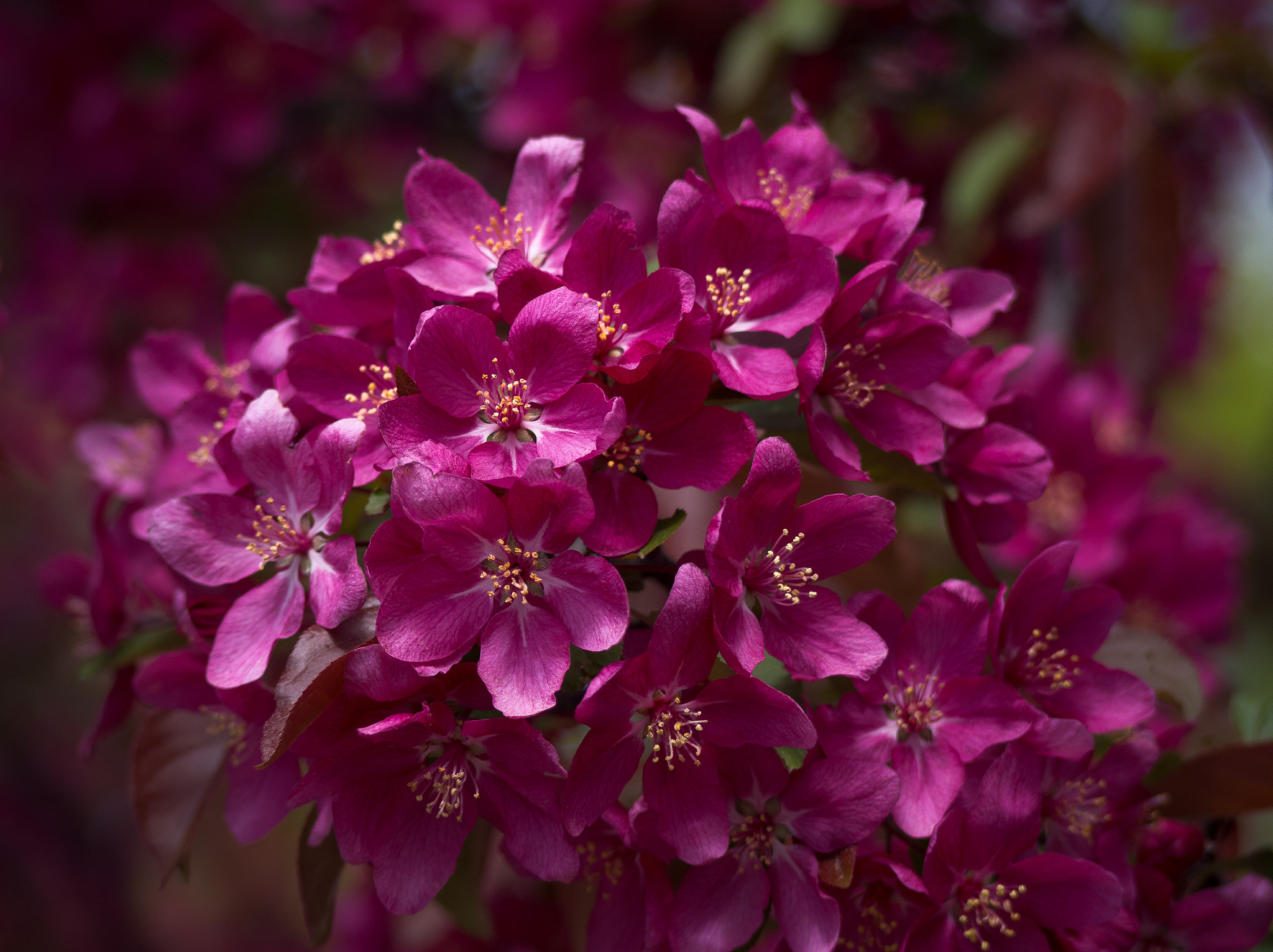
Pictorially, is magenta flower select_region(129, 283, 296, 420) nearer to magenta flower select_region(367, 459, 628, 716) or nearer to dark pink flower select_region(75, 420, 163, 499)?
dark pink flower select_region(75, 420, 163, 499)

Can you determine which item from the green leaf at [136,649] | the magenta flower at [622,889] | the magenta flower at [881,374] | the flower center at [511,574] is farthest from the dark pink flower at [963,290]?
the green leaf at [136,649]

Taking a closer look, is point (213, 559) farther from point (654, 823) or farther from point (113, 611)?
point (654, 823)

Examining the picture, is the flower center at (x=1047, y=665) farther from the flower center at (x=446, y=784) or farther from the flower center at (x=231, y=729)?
the flower center at (x=231, y=729)

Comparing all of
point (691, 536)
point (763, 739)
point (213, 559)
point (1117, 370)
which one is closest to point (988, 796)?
point (763, 739)

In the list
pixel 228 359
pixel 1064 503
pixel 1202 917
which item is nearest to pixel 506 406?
pixel 228 359

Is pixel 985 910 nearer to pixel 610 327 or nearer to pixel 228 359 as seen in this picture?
pixel 610 327

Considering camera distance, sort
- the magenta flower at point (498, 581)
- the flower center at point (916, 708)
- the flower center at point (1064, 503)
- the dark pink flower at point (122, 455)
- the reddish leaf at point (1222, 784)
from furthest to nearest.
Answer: the flower center at point (1064, 503)
the dark pink flower at point (122, 455)
the reddish leaf at point (1222, 784)
the flower center at point (916, 708)
the magenta flower at point (498, 581)
